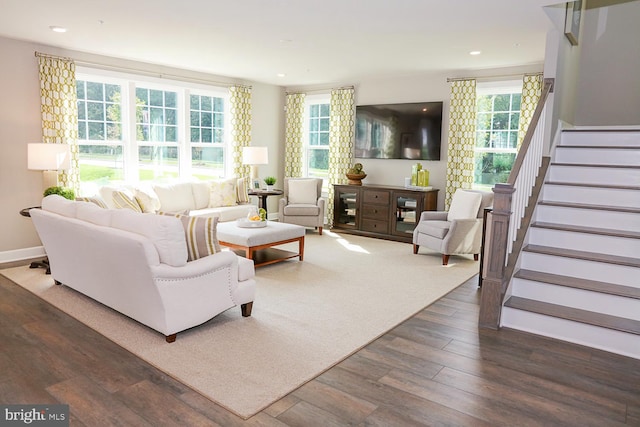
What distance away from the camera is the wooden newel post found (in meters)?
3.66

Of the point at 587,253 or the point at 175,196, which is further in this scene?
the point at 175,196

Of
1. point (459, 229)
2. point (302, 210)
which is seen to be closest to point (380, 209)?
point (302, 210)

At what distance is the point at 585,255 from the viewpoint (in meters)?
3.97

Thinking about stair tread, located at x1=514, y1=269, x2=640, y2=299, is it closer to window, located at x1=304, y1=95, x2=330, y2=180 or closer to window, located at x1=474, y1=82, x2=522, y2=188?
window, located at x1=474, y1=82, x2=522, y2=188

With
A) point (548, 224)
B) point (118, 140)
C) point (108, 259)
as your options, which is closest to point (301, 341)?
point (108, 259)

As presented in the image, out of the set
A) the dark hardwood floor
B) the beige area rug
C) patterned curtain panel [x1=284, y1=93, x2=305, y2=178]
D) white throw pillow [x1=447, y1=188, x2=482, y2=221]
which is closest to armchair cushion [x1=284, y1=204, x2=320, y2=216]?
patterned curtain panel [x1=284, y1=93, x2=305, y2=178]

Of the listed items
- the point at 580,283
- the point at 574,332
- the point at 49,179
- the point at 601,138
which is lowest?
the point at 574,332

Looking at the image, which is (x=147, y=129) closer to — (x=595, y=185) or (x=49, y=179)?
(x=49, y=179)

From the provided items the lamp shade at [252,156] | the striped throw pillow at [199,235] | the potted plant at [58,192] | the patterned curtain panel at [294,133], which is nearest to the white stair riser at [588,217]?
the striped throw pillow at [199,235]

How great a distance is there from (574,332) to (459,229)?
2503 mm

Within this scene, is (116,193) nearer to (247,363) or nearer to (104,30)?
(104,30)

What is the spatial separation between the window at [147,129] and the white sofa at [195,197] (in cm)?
59

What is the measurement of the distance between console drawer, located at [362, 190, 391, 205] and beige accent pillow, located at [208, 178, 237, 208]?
2.13m

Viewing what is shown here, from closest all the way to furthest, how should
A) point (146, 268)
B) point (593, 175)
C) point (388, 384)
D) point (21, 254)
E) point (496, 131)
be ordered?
point (388, 384)
point (146, 268)
point (593, 175)
point (21, 254)
point (496, 131)
